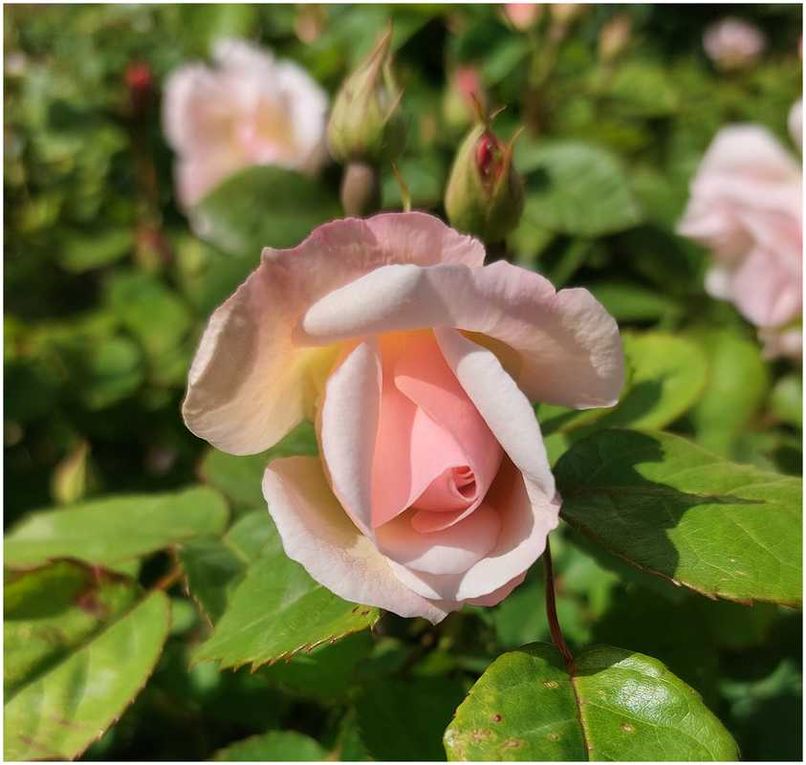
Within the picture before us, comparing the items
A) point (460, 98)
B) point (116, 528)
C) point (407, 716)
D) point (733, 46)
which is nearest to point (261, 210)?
point (460, 98)

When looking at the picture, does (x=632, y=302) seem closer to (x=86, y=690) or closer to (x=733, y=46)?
(x=86, y=690)

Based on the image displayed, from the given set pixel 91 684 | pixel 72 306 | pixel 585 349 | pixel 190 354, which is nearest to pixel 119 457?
pixel 190 354

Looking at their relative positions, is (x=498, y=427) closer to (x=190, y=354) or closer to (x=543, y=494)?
(x=543, y=494)

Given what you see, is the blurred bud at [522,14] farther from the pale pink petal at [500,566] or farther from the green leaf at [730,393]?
the pale pink petal at [500,566]

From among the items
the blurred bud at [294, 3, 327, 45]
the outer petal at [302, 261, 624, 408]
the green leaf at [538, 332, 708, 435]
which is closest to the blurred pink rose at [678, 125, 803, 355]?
the green leaf at [538, 332, 708, 435]

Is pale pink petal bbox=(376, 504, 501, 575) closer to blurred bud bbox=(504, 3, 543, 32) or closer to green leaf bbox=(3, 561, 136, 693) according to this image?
green leaf bbox=(3, 561, 136, 693)

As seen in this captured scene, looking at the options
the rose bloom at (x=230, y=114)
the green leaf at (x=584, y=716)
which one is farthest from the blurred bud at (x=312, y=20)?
the green leaf at (x=584, y=716)
